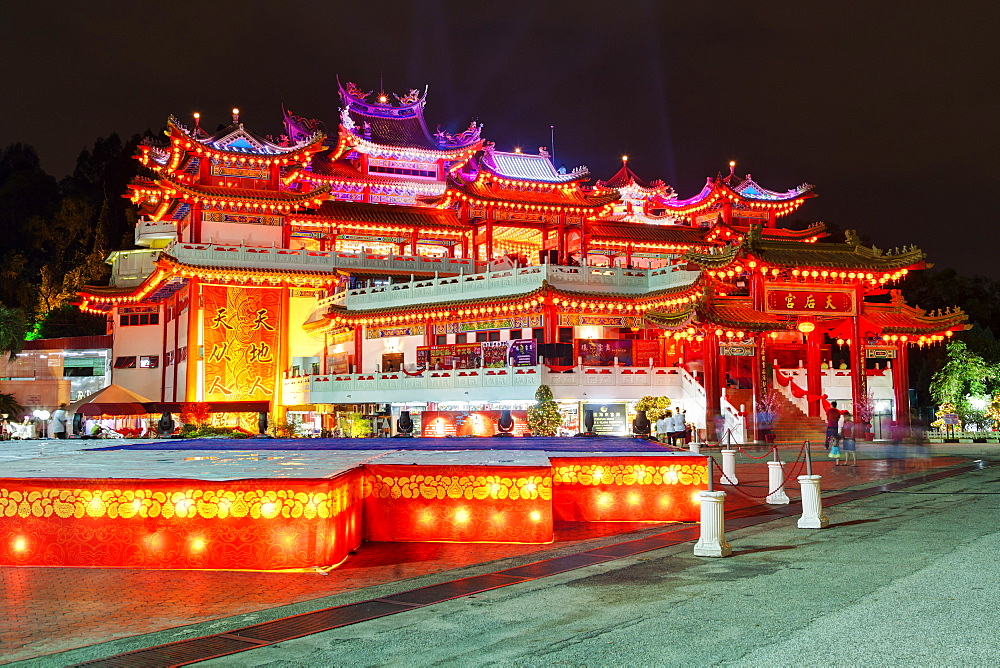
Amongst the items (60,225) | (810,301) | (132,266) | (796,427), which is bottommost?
(796,427)

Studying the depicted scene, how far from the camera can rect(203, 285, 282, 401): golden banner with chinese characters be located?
1649 inches

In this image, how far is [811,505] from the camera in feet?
43.1

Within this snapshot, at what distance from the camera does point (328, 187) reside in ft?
144

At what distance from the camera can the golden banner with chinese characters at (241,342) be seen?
137 ft

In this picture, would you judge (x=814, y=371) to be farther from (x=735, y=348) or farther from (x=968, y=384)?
(x=968, y=384)

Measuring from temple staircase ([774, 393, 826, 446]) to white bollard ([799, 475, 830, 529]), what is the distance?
63.8ft

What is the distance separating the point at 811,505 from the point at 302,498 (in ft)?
24.9

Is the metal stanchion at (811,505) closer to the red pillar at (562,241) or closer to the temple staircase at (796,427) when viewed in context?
the temple staircase at (796,427)

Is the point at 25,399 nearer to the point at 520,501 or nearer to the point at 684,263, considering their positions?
the point at 684,263

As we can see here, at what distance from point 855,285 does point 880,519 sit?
2451 cm

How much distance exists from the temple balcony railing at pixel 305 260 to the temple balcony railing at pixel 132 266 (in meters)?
9.70

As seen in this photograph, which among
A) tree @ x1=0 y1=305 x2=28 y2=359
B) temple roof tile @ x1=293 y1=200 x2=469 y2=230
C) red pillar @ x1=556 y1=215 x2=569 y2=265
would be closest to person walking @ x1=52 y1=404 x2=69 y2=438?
temple roof tile @ x1=293 y1=200 x2=469 y2=230

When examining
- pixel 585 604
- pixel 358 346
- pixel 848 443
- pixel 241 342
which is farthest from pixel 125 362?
pixel 585 604

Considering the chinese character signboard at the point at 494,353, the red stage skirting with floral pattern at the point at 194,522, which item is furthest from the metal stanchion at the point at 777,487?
the chinese character signboard at the point at 494,353
